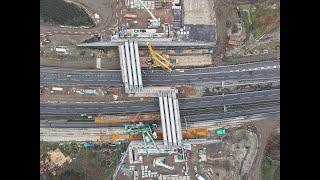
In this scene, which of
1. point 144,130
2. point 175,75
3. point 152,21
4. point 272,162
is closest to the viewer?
point 144,130

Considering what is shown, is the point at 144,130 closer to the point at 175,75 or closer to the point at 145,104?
the point at 145,104

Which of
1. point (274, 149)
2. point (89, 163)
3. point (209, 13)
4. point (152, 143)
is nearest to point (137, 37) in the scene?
point (209, 13)

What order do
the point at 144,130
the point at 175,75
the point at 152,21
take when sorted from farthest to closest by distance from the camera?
1. the point at 175,75
2. the point at 152,21
3. the point at 144,130

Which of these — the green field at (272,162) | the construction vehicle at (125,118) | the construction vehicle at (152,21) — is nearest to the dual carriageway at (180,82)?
the construction vehicle at (125,118)

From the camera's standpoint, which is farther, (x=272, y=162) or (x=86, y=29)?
(x=272, y=162)

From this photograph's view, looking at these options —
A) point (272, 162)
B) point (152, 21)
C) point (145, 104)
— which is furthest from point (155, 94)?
point (272, 162)

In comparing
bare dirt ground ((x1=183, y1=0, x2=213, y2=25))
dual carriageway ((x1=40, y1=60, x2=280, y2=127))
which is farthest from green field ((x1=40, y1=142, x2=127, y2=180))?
bare dirt ground ((x1=183, y1=0, x2=213, y2=25))

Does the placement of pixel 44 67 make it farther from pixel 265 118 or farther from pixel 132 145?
pixel 265 118
